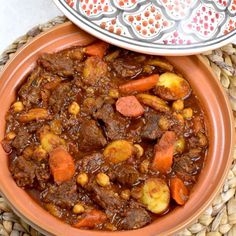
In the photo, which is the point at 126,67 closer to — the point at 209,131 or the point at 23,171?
the point at 209,131

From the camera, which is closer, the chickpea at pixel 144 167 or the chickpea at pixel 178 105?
the chickpea at pixel 144 167

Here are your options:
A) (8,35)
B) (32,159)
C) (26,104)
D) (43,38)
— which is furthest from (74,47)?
(8,35)

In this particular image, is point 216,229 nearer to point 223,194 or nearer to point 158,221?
point 223,194

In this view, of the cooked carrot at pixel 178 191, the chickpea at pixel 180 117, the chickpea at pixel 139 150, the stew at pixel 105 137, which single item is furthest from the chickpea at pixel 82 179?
the chickpea at pixel 180 117

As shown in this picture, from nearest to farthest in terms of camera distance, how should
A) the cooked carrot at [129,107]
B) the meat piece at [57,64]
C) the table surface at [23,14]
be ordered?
the cooked carrot at [129,107]
the meat piece at [57,64]
the table surface at [23,14]

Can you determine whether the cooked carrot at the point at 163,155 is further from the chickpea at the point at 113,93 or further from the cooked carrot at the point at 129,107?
the chickpea at the point at 113,93

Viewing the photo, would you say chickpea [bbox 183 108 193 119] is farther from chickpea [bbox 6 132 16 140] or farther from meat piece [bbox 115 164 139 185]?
chickpea [bbox 6 132 16 140]

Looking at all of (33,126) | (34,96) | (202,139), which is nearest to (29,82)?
(34,96)

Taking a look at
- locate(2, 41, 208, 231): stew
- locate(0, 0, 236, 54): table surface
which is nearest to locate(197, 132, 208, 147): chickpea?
locate(2, 41, 208, 231): stew
